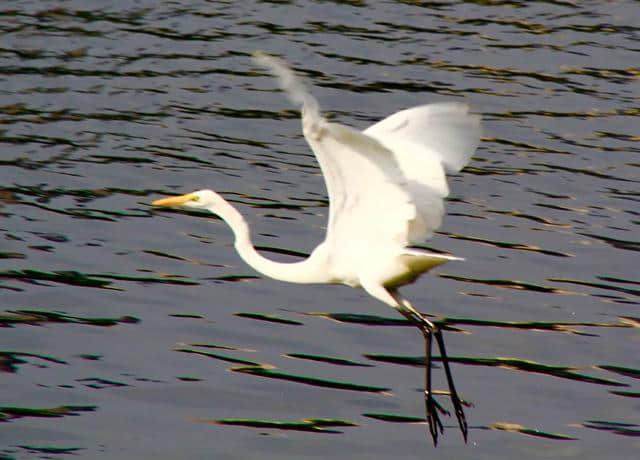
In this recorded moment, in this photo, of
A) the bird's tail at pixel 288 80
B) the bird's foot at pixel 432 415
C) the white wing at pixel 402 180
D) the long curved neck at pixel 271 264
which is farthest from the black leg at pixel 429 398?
the bird's tail at pixel 288 80

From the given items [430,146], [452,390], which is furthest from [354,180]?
[452,390]

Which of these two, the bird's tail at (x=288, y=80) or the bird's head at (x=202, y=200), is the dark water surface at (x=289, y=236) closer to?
the bird's head at (x=202, y=200)

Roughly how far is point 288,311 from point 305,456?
2170 mm

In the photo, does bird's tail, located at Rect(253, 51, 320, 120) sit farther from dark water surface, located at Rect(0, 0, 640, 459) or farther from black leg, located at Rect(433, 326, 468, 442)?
dark water surface, located at Rect(0, 0, 640, 459)

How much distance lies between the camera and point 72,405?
9.55m

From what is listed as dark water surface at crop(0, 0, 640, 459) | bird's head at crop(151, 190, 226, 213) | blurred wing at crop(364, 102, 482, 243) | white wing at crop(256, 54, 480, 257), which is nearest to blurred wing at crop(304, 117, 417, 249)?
white wing at crop(256, 54, 480, 257)

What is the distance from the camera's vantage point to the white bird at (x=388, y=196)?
7578 mm

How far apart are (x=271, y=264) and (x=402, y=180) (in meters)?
1.52

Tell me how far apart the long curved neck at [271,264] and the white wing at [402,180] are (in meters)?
0.36

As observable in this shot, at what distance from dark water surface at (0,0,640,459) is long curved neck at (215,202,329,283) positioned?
1164 mm

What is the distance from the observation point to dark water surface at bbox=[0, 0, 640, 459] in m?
9.55

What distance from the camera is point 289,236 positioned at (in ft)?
40.7

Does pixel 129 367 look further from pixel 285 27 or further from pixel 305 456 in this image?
pixel 285 27

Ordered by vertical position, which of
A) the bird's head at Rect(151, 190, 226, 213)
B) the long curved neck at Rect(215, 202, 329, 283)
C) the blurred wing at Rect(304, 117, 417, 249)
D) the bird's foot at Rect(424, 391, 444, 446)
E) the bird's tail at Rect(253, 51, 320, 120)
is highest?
the bird's tail at Rect(253, 51, 320, 120)
